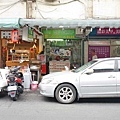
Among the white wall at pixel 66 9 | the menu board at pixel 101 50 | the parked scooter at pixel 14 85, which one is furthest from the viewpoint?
the menu board at pixel 101 50

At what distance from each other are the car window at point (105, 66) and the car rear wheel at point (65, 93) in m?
1.03

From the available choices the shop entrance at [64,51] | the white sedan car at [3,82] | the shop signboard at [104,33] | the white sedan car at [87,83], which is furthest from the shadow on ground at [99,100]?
the shop signboard at [104,33]

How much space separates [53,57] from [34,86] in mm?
4400

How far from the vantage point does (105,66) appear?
9258mm

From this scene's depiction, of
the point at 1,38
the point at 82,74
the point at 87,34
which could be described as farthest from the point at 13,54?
the point at 82,74

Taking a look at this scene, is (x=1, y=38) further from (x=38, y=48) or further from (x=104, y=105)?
(x=104, y=105)

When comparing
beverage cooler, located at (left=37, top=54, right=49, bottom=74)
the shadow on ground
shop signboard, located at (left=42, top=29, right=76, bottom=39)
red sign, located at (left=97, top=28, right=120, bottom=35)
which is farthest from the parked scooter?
red sign, located at (left=97, top=28, right=120, bottom=35)

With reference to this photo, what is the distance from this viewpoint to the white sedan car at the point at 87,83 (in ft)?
29.6

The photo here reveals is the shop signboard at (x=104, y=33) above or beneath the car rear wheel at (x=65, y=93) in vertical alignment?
above

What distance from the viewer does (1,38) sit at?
1525cm

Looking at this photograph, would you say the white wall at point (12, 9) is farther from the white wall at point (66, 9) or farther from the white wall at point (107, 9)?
the white wall at point (107, 9)

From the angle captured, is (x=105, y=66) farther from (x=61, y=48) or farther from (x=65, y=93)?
(x=61, y=48)

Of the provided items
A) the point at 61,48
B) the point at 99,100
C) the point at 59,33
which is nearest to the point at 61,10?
the point at 59,33

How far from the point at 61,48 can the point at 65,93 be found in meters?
7.01
